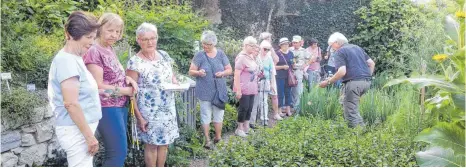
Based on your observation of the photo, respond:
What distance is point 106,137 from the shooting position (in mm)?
3643

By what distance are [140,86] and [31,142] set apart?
0.99 meters

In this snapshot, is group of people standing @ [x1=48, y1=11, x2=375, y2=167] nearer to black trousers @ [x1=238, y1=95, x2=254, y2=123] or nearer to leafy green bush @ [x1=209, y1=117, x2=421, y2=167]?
black trousers @ [x1=238, y1=95, x2=254, y2=123]

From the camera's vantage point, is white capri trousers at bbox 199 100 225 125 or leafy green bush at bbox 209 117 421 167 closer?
leafy green bush at bbox 209 117 421 167

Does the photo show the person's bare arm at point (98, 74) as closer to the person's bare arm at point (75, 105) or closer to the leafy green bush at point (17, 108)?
the person's bare arm at point (75, 105)

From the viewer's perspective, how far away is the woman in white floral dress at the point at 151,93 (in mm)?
4266

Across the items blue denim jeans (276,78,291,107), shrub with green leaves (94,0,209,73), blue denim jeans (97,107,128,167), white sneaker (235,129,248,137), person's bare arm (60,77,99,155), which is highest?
shrub with green leaves (94,0,209,73)

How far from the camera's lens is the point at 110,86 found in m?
3.75

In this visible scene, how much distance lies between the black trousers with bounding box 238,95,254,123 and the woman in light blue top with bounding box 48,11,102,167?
11.7 feet

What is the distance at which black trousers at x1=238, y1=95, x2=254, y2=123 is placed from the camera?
262 inches

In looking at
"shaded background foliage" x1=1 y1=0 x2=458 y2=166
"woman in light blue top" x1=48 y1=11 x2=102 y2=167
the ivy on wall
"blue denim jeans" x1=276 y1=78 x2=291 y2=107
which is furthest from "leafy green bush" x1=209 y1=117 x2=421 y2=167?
the ivy on wall

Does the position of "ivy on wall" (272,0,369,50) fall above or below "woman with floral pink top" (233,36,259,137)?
above

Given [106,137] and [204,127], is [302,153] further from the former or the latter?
[204,127]

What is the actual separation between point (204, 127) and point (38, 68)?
1869 mm

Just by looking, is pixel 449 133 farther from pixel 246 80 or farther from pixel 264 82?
pixel 264 82
